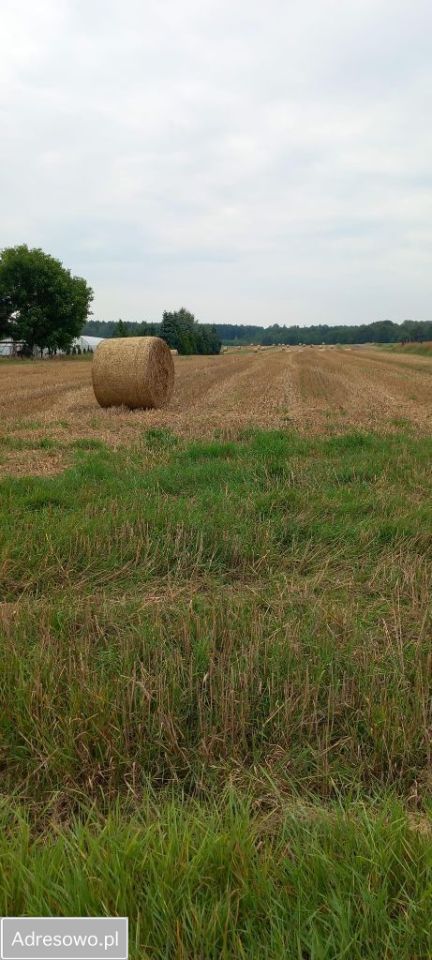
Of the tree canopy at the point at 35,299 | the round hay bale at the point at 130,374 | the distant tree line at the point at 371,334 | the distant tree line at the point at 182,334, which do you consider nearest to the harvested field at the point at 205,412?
the round hay bale at the point at 130,374

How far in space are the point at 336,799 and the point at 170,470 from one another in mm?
5324

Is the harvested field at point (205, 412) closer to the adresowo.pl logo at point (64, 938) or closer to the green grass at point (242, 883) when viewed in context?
the green grass at point (242, 883)

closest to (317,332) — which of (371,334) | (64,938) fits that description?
(371,334)

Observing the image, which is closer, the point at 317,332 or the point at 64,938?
the point at 64,938

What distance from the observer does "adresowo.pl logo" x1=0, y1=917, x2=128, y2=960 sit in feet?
5.67

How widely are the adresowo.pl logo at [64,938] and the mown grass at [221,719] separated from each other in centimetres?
4

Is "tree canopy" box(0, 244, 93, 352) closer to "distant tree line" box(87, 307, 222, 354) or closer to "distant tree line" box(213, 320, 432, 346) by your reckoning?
"distant tree line" box(87, 307, 222, 354)

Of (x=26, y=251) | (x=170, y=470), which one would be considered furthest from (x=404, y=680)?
(x=26, y=251)

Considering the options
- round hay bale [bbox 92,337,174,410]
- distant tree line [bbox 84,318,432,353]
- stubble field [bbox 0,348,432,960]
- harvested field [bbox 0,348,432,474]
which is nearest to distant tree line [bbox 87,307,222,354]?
distant tree line [bbox 84,318,432,353]

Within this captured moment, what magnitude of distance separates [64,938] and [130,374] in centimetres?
1331

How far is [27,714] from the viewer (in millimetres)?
2994

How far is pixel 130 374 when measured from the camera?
14477mm

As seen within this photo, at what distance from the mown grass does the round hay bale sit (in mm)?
8403

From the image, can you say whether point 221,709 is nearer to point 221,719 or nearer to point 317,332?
point 221,719
